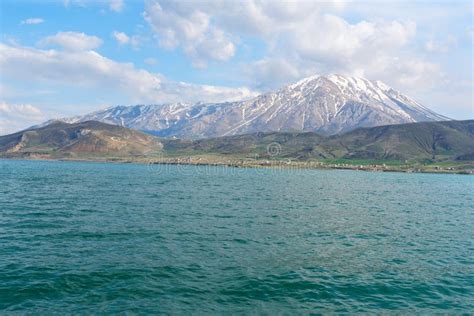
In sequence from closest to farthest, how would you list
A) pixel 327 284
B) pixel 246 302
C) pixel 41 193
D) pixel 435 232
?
pixel 246 302
pixel 327 284
pixel 435 232
pixel 41 193

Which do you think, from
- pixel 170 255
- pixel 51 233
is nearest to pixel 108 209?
pixel 51 233

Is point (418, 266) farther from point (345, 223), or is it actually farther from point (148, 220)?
point (148, 220)

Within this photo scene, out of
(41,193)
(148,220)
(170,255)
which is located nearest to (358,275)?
(170,255)

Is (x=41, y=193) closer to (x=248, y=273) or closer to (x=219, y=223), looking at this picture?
(x=219, y=223)

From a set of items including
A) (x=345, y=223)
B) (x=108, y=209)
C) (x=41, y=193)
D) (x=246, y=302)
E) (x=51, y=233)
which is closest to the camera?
(x=246, y=302)

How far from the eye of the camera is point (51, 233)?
4656 centimetres

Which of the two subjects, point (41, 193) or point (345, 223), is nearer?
point (345, 223)

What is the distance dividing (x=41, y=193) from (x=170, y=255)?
66.5m

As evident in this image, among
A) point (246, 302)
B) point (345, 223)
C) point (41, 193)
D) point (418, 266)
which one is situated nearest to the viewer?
point (246, 302)

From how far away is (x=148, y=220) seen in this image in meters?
57.7

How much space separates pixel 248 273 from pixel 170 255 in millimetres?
9085

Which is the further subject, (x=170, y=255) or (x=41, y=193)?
(x=41, y=193)

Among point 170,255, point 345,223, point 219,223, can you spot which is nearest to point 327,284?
point 170,255

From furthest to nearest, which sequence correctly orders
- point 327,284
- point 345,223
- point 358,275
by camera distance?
point 345,223, point 358,275, point 327,284
